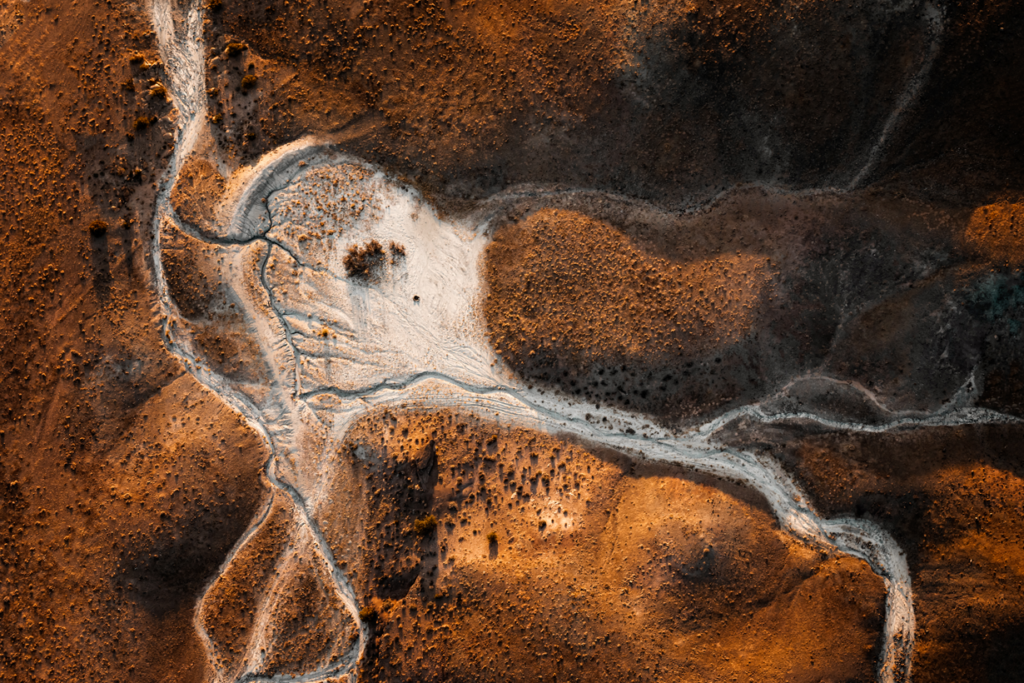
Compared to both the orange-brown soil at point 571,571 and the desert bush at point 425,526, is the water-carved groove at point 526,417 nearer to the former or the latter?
the orange-brown soil at point 571,571

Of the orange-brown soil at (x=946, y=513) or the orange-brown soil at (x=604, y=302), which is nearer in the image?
the orange-brown soil at (x=946, y=513)

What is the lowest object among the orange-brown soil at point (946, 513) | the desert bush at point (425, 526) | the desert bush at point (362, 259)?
the desert bush at point (425, 526)

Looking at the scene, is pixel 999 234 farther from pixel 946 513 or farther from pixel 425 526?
pixel 425 526

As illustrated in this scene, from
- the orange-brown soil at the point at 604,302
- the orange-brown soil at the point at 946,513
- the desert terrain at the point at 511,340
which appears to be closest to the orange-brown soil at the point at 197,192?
the desert terrain at the point at 511,340

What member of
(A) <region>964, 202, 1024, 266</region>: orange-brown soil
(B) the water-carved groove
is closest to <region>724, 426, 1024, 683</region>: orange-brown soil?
Result: (B) the water-carved groove

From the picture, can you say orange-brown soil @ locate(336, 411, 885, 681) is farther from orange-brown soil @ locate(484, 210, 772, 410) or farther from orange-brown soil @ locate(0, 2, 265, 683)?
orange-brown soil @ locate(0, 2, 265, 683)

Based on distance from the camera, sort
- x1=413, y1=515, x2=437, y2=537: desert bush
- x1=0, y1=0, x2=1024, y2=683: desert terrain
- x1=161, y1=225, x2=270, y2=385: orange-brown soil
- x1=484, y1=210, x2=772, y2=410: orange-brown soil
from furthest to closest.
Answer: x1=161, y1=225, x2=270, y2=385: orange-brown soil → x1=484, y1=210, x2=772, y2=410: orange-brown soil → x1=413, y1=515, x2=437, y2=537: desert bush → x1=0, y1=0, x2=1024, y2=683: desert terrain
